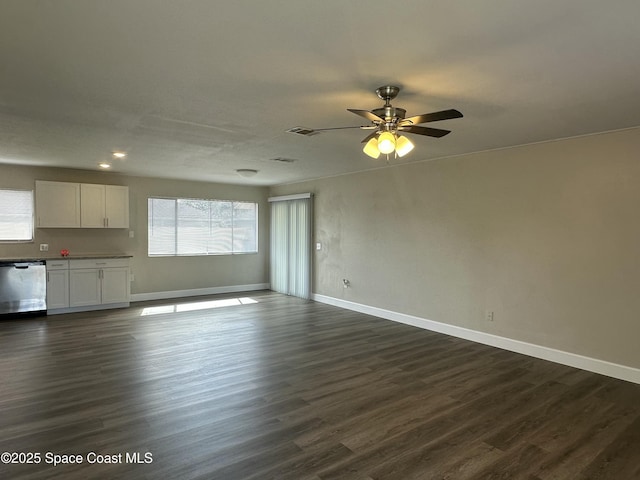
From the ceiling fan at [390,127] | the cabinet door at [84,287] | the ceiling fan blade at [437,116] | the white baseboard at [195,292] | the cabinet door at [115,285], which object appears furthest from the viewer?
the white baseboard at [195,292]

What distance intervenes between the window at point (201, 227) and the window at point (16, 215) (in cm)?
191

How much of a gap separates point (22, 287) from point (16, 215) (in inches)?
50.9

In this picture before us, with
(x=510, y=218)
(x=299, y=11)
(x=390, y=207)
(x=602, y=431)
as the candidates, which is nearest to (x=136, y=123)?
(x=299, y=11)

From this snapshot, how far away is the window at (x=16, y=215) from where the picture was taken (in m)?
6.27

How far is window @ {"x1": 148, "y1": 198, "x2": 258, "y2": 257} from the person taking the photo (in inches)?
306

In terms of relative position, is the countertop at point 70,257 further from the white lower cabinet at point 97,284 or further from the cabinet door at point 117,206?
the cabinet door at point 117,206

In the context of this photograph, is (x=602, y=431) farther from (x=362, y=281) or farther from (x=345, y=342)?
(x=362, y=281)

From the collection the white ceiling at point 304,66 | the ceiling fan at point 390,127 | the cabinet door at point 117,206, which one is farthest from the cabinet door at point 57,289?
the ceiling fan at point 390,127

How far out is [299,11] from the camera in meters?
1.81

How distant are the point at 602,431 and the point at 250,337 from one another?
3715 millimetres

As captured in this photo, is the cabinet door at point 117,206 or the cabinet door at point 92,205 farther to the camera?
the cabinet door at point 117,206

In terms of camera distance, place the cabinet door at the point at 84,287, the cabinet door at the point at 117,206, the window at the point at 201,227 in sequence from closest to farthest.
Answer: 1. the cabinet door at the point at 84,287
2. the cabinet door at the point at 117,206
3. the window at the point at 201,227

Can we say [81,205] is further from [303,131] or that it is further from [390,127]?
[390,127]

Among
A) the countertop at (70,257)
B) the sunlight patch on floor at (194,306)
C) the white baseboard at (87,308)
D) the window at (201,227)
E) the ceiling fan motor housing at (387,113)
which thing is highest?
the ceiling fan motor housing at (387,113)
